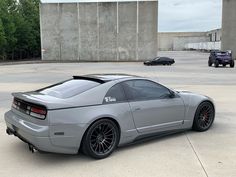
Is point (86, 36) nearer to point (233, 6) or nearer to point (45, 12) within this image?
point (45, 12)

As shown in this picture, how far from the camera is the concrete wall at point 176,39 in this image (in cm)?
12575

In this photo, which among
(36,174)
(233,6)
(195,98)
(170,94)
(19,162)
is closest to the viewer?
(36,174)

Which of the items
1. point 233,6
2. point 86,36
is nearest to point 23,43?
point 86,36

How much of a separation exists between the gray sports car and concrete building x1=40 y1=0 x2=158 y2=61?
4391cm

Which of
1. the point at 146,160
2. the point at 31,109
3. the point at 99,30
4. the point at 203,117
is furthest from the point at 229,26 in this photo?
the point at 31,109

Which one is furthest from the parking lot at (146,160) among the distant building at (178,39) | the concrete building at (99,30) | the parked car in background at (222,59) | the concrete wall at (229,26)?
the distant building at (178,39)

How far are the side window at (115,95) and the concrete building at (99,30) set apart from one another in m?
44.6

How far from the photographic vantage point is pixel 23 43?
191 feet

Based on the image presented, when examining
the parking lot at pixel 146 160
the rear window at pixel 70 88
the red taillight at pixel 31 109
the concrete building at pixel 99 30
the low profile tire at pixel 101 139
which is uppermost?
the concrete building at pixel 99 30

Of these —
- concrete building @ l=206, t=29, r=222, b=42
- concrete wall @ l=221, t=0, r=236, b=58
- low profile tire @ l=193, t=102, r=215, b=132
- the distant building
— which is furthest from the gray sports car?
the distant building

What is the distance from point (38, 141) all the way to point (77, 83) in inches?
57.0

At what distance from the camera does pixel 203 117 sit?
6754mm

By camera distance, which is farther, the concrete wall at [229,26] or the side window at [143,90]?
the concrete wall at [229,26]

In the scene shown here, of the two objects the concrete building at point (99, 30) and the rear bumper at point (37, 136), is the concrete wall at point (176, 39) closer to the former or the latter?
the concrete building at point (99, 30)
